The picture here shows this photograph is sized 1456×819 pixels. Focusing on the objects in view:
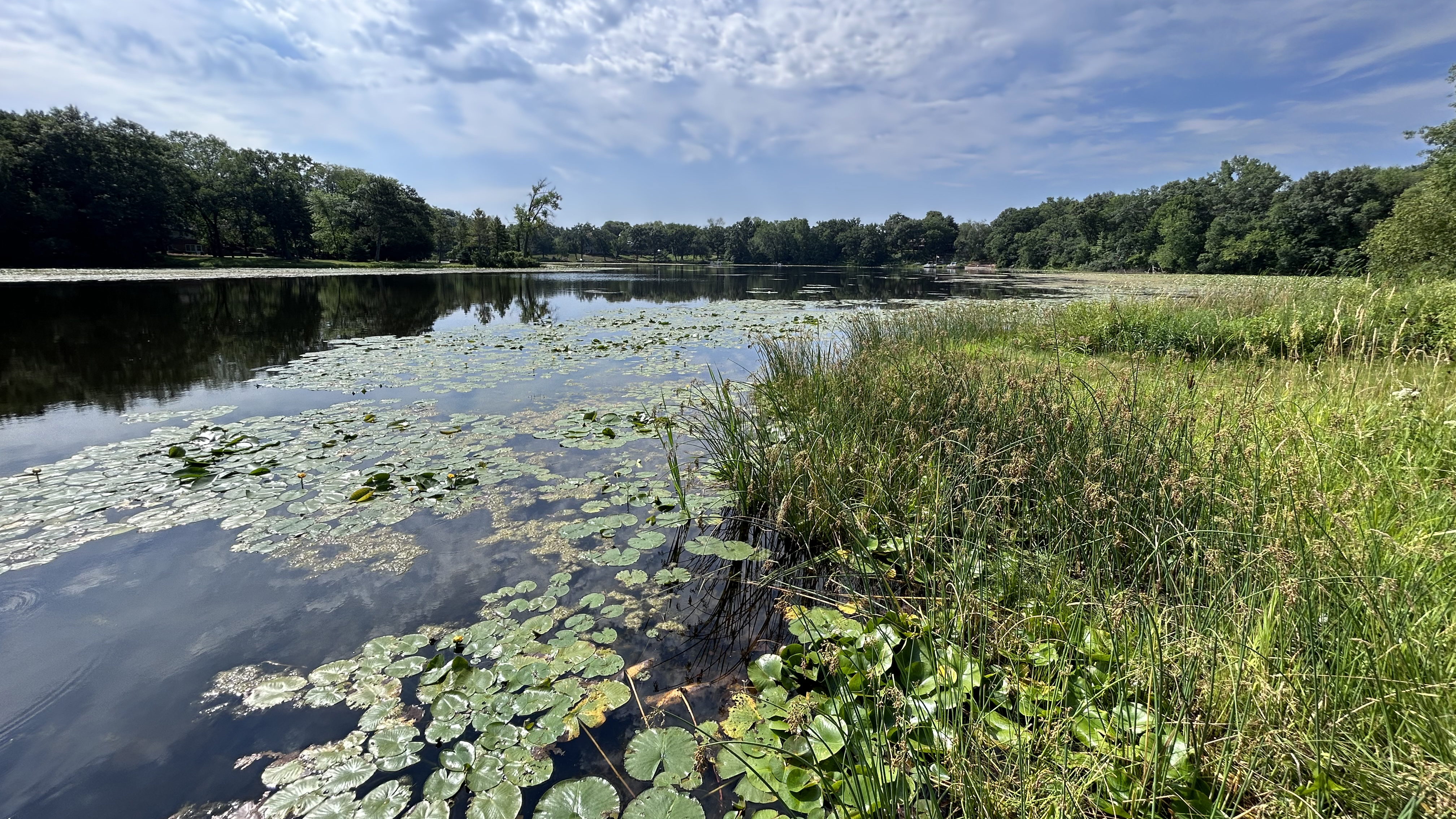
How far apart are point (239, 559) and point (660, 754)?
3.60 m

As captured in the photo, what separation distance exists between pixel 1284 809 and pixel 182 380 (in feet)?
41.0

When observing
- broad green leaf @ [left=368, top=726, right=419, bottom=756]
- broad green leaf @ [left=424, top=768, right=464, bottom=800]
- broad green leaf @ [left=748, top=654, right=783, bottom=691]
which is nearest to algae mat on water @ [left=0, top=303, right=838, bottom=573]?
broad green leaf @ [left=368, top=726, right=419, bottom=756]

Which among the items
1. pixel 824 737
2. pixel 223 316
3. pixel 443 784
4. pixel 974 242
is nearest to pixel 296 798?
pixel 443 784

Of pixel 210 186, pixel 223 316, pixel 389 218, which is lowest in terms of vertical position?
pixel 223 316

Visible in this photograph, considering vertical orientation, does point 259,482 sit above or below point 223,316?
below

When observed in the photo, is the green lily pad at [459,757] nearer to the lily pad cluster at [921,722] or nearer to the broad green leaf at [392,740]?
the broad green leaf at [392,740]

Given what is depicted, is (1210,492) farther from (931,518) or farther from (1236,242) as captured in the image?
(1236,242)

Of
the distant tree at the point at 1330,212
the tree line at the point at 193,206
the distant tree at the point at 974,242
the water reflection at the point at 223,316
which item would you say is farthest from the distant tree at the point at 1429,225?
the distant tree at the point at 974,242

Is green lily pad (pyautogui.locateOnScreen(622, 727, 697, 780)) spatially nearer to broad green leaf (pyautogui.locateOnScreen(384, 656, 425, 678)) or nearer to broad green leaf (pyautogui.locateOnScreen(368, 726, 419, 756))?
broad green leaf (pyautogui.locateOnScreen(368, 726, 419, 756))

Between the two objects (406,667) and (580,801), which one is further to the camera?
(406,667)

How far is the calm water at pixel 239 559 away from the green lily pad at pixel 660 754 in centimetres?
17

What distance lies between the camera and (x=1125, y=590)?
2.35 metres

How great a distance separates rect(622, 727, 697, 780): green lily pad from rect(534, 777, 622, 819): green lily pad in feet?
0.38

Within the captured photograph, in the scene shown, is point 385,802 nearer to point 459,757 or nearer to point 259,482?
point 459,757
